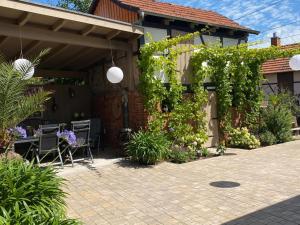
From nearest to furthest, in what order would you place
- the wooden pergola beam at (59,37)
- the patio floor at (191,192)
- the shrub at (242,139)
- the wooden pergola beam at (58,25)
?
the patio floor at (191,192), the wooden pergola beam at (59,37), the wooden pergola beam at (58,25), the shrub at (242,139)

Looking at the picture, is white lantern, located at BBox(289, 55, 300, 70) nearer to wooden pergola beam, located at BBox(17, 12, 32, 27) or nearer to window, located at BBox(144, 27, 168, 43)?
window, located at BBox(144, 27, 168, 43)

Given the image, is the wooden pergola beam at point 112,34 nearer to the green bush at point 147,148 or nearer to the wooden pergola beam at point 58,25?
the wooden pergola beam at point 58,25

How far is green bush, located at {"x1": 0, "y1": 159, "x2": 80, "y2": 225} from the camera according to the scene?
393 centimetres

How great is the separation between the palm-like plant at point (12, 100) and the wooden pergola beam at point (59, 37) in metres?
2.55

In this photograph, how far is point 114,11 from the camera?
1174 cm

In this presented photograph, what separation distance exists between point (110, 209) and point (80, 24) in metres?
4.85

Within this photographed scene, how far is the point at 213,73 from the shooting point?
11.0m

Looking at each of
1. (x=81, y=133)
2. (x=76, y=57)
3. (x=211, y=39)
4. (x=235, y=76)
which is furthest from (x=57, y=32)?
(x=235, y=76)

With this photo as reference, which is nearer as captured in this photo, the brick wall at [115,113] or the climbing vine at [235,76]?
the brick wall at [115,113]

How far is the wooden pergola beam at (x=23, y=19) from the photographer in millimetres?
7410

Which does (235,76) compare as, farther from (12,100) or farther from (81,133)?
(12,100)

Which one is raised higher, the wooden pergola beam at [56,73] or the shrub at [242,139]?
the wooden pergola beam at [56,73]

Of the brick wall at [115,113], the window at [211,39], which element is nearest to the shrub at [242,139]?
the window at [211,39]

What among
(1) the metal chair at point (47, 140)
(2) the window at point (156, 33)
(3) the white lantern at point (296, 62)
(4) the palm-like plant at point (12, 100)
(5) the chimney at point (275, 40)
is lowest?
(1) the metal chair at point (47, 140)
